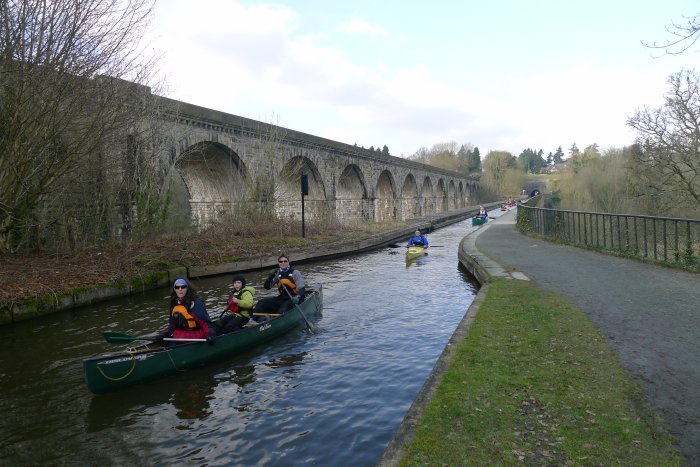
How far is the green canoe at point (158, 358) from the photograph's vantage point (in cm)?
609

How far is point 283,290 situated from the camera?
988 cm

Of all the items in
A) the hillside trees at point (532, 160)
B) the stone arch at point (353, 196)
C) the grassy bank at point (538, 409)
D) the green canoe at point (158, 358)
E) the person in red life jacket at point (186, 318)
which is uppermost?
the hillside trees at point (532, 160)

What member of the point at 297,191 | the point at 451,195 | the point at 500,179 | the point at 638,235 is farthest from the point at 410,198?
the point at 500,179

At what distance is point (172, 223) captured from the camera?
17453mm

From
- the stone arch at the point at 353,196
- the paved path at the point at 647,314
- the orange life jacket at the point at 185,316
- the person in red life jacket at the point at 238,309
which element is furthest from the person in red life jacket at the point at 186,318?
the stone arch at the point at 353,196

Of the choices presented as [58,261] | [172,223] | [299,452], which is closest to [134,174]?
[172,223]

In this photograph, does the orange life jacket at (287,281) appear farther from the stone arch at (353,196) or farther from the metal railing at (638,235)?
the stone arch at (353,196)

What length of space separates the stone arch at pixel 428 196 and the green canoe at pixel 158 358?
162 ft

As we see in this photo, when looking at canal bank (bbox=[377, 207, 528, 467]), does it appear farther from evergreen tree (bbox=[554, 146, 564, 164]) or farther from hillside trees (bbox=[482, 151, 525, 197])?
evergreen tree (bbox=[554, 146, 564, 164])

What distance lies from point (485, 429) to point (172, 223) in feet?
51.3

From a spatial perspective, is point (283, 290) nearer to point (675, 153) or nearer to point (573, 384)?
point (573, 384)

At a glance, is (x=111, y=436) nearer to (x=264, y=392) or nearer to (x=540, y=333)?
(x=264, y=392)

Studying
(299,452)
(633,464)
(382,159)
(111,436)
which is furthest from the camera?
(382,159)

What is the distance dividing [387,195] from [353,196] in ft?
28.1
